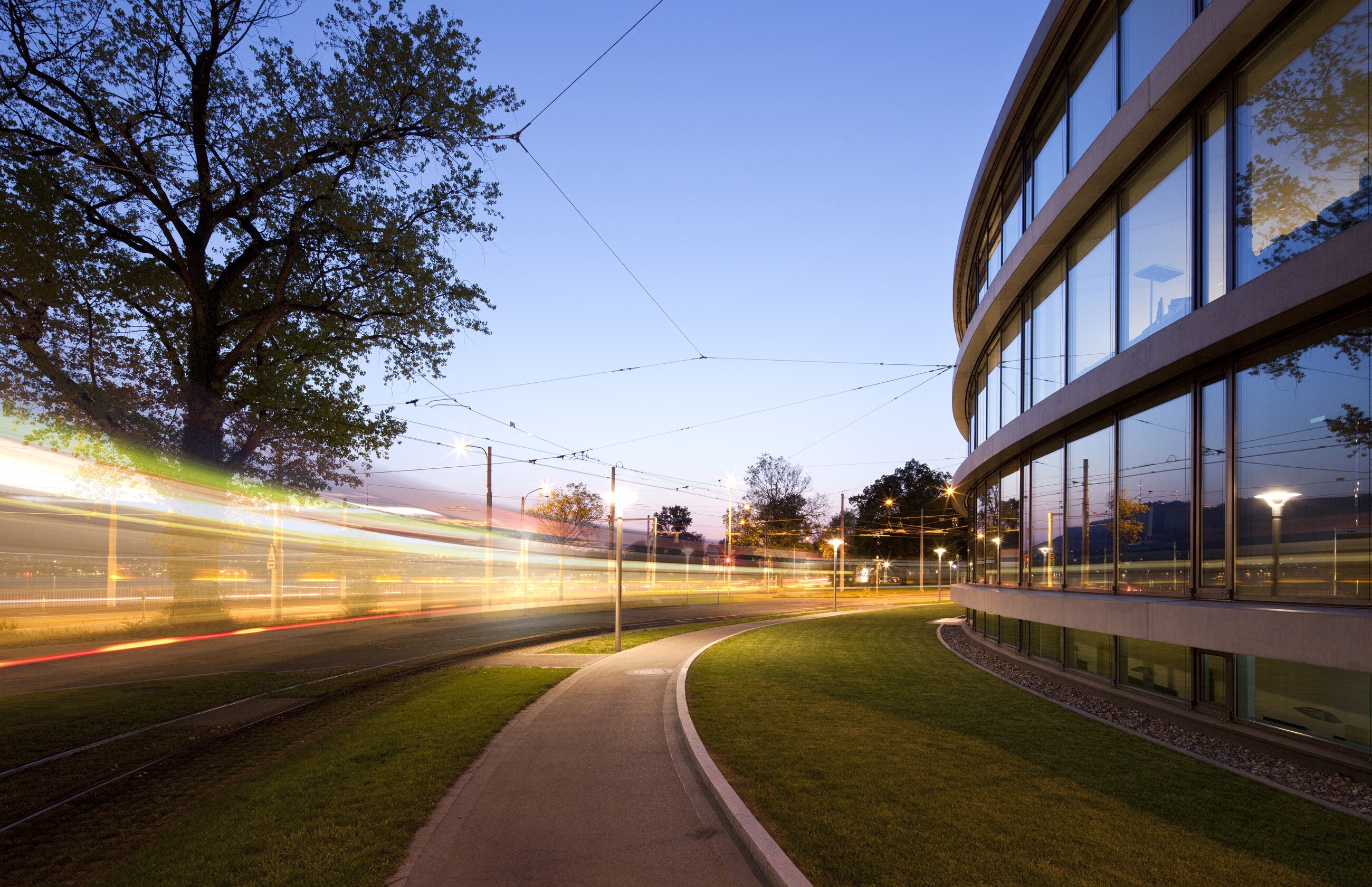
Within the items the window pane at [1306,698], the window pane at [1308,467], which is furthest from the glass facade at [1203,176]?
the window pane at [1306,698]

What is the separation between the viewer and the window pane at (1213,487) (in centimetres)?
935

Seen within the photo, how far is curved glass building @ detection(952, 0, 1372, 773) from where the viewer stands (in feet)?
24.6

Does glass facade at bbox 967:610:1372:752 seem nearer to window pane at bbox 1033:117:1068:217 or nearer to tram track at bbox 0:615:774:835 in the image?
window pane at bbox 1033:117:1068:217

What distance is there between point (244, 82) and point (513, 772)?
1933cm

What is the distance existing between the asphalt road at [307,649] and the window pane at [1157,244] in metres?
→ 17.7

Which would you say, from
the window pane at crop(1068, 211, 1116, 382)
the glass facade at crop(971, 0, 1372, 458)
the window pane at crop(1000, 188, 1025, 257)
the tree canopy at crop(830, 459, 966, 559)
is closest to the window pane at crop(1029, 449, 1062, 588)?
the glass facade at crop(971, 0, 1372, 458)

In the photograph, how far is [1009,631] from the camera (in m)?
19.1

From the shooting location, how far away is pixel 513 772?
8.48 metres

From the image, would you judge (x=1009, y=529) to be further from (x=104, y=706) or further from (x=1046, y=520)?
(x=104, y=706)

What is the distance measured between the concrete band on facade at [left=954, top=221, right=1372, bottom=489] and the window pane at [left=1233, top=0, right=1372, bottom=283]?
20.6 inches

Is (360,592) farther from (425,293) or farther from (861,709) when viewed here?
(861,709)

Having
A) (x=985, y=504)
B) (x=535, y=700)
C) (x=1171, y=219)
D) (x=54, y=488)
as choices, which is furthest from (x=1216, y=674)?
(x=54, y=488)

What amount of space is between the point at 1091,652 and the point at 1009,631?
599cm

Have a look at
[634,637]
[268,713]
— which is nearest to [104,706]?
[268,713]
